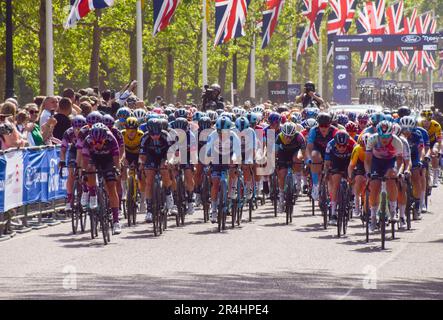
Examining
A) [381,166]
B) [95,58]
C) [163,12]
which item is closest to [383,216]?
[381,166]

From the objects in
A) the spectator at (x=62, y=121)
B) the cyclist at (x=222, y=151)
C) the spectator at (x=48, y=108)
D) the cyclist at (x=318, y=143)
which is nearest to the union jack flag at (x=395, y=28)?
the spectator at (x=48, y=108)

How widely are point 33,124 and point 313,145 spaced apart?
4689 millimetres

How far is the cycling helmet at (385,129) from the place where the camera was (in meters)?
19.5

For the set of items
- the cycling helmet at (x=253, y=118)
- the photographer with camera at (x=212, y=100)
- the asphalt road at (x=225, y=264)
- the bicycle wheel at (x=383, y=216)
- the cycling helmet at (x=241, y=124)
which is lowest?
the asphalt road at (x=225, y=264)

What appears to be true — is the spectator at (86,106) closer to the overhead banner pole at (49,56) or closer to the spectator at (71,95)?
the spectator at (71,95)

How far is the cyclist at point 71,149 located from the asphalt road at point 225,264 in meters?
0.77

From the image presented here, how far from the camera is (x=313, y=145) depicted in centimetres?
2312

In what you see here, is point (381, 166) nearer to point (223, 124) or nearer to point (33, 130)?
point (223, 124)

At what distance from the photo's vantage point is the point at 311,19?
59531 millimetres

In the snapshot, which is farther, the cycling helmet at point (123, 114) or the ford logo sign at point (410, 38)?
the ford logo sign at point (410, 38)

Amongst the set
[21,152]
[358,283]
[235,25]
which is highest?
[235,25]

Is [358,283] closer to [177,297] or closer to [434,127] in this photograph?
[177,297]

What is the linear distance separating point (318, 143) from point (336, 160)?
190 cm

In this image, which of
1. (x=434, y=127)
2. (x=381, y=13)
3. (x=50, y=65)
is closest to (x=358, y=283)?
(x=434, y=127)
